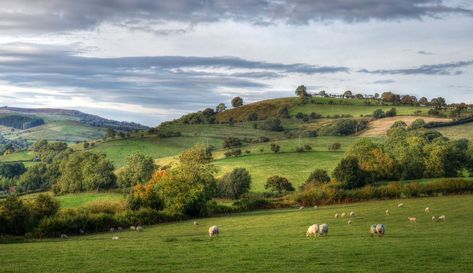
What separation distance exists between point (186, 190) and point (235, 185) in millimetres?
32034

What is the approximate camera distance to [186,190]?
268 ft

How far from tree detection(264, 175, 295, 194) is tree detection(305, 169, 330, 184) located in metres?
4.99

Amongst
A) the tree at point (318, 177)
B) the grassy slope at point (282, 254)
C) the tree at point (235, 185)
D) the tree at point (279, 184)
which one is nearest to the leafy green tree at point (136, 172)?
the tree at point (235, 185)

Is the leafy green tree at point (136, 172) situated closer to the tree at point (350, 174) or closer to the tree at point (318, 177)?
the tree at point (318, 177)

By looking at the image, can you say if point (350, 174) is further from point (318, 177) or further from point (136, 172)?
point (136, 172)

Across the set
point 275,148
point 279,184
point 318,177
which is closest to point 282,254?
point 279,184

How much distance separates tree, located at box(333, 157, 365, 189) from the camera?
104m

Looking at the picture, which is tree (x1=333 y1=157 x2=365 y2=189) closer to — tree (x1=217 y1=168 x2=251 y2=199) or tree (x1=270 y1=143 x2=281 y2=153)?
tree (x1=217 y1=168 x2=251 y2=199)

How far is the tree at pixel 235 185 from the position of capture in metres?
113

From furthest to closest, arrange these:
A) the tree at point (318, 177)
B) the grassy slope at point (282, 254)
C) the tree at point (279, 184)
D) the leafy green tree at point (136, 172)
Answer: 1. the leafy green tree at point (136, 172)
2. the tree at point (318, 177)
3. the tree at point (279, 184)
4. the grassy slope at point (282, 254)

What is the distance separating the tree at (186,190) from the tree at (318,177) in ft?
116

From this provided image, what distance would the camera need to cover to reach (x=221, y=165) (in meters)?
138

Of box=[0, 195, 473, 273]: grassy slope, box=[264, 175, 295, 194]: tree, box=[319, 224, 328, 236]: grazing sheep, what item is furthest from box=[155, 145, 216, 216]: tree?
box=[319, 224, 328, 236]: grazing sheep

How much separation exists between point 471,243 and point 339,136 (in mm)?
140867
